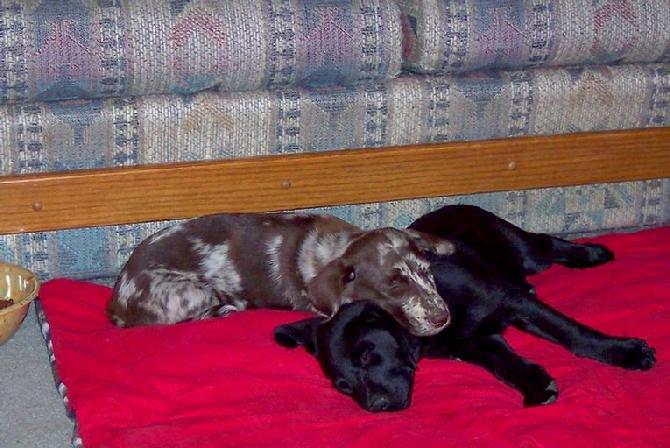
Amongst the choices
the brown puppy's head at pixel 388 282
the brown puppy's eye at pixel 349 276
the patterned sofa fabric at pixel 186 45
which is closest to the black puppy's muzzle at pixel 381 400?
the brown puppy's head at pixel 388 282

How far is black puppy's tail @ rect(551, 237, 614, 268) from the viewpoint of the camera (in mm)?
3771

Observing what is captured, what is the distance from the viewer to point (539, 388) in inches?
115

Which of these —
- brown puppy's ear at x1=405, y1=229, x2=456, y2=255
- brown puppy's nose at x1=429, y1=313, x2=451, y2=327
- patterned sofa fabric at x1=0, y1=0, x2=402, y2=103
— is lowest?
brown puppy's nose at x1=429, y1=313, x2=451, y2=327

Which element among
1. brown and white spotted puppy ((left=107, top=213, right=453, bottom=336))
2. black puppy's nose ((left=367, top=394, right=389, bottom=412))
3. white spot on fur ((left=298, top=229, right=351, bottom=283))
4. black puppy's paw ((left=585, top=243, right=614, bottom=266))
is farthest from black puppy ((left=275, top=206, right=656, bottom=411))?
black puppy's paw ((left=585, top=243, right=614, bottom=266))

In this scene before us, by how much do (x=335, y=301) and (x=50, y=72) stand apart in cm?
115

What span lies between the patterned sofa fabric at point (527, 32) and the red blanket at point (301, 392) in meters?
0.88

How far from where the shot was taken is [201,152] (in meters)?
3.65

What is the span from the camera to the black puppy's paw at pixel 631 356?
3.04 m

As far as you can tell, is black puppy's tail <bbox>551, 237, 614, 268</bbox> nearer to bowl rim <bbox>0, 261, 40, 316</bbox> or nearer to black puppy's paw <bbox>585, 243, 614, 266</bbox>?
black puppy's paw <bbox>585, 243, 614, 266</bbox>

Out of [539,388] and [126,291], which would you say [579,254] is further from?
[126,291]

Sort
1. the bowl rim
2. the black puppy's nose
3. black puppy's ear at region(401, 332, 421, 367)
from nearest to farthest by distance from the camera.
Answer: the black puppy's nose, black puppy's ear at region(401, 332, 421, 367), the bowl rim

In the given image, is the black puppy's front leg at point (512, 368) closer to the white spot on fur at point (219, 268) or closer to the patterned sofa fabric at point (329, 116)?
the white spot on fur at point (219, 268)

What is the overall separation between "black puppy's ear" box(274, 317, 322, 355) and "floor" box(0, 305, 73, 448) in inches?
25.0

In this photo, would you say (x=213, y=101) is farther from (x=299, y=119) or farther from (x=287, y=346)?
(x=287, y=346)
